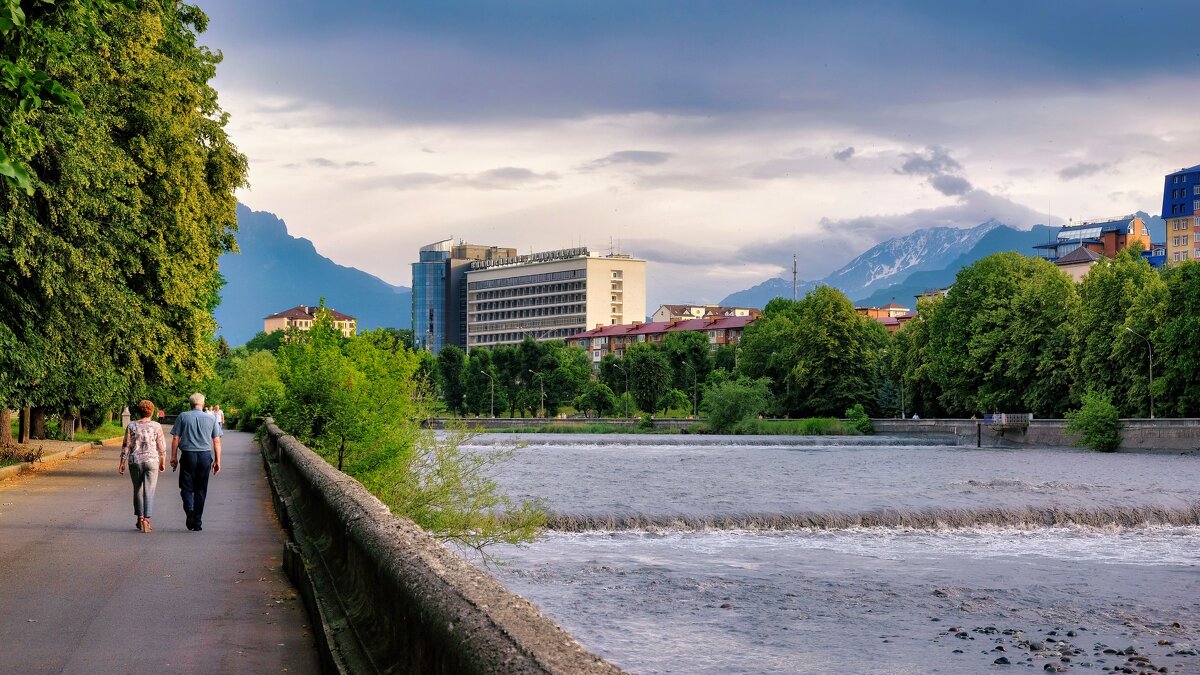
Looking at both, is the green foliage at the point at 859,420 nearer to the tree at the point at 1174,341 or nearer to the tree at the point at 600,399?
the tree at the point at 1174,341

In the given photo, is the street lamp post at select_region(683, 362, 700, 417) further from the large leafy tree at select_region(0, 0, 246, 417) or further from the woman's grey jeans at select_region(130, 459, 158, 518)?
the woman's grey jeans at select_region(130, 459, 158, 518)

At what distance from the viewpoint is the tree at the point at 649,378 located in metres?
151

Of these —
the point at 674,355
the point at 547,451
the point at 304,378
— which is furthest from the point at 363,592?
the point at 674,355

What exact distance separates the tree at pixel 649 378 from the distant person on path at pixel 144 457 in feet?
432

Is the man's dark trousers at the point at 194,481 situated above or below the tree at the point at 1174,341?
below

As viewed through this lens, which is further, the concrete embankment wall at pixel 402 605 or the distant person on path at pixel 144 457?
the distant person on path at pixel 144 457

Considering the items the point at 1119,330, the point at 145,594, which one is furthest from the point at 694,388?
the point at 145,594

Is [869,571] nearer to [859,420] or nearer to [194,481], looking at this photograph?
[194,481]

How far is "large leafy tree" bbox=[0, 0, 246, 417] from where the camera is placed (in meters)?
25.9

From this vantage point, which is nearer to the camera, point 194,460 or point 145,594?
point 145,594

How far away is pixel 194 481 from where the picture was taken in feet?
64.1

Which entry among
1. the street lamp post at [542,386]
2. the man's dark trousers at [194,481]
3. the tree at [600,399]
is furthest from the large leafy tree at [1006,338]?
the man's dark trousers at [194,481]

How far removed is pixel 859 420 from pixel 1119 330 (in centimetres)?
3151

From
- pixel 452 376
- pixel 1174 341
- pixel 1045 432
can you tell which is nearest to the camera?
pixel 1174 341
